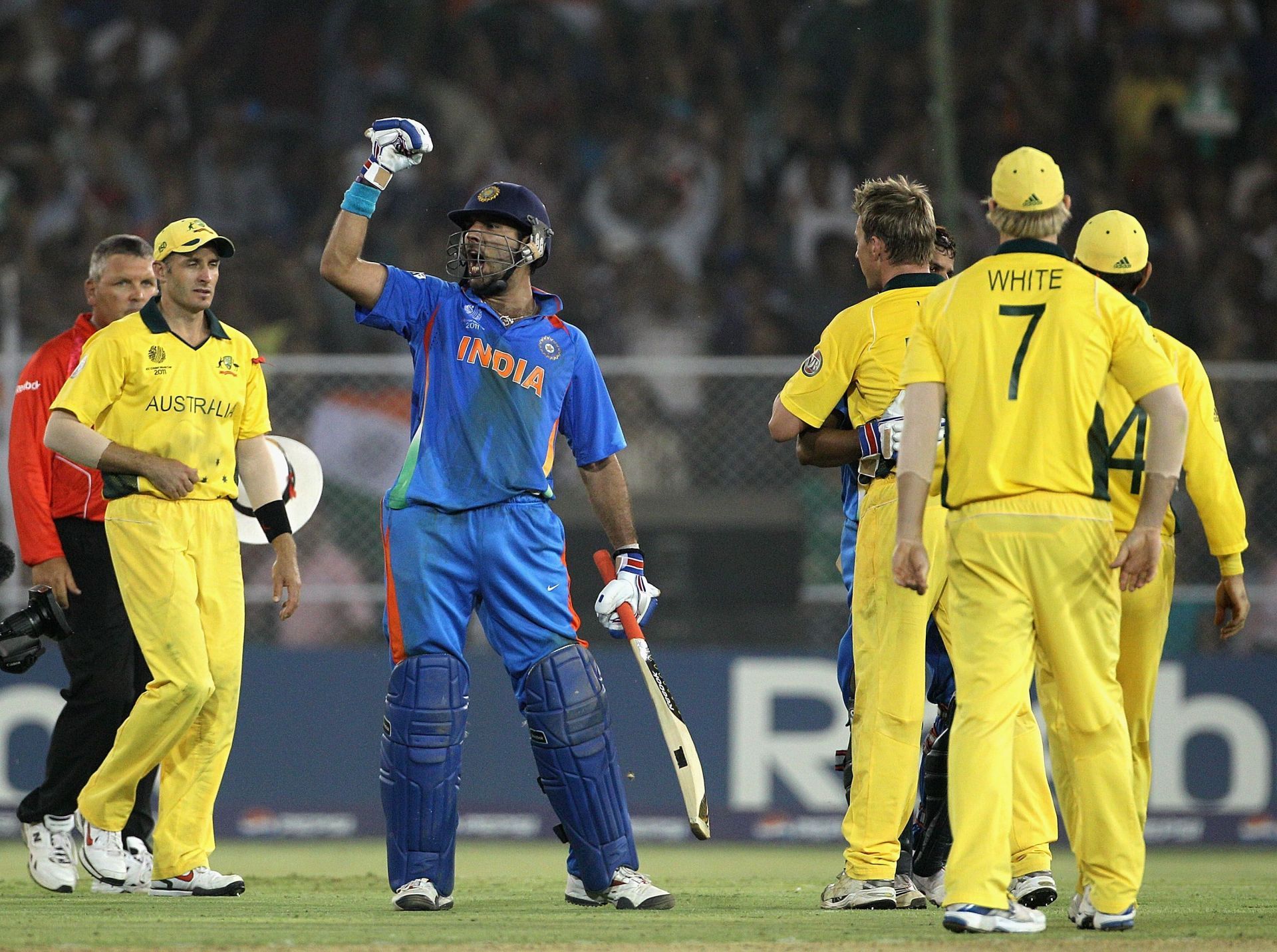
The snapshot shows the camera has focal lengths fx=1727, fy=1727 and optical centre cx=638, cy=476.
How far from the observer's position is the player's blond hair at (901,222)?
6031mm

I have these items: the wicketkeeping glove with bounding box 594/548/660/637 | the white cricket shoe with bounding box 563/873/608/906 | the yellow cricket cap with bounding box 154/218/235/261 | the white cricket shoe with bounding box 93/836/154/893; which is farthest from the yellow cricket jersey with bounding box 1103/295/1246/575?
the white cricket shoe with bounding box 93/836/154/893

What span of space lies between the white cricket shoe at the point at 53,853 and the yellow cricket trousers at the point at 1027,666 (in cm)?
353

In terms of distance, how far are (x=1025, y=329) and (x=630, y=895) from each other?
228 cm

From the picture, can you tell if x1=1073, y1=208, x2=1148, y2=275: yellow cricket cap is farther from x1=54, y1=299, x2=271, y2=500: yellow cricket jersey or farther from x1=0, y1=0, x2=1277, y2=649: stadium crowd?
x1=0, y1=0, x2=1277, y2=649: stadium crowd

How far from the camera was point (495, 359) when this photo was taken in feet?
18.8

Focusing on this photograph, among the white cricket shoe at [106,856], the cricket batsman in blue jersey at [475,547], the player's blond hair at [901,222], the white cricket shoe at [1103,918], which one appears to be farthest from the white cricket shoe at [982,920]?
the white cricket shoe at [106,856]

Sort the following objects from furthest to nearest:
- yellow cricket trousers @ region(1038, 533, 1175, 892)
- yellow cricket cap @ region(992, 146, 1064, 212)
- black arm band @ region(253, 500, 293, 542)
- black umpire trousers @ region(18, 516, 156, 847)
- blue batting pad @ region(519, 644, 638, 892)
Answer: black umpire trousers @ region(18, 516, 156, 847) → black arm band @ region(253, 500, 293, 542) → blue batting pad @ region(519, 644, 638, 892) → yellow cricket trousers @ region(1038, 533, 1175, 892) → yellow cricket cap @ region(992, 146, 1064, 212)

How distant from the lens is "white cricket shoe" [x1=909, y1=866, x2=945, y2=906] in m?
6.15

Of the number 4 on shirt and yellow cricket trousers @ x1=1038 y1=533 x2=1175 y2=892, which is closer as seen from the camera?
the number 4 on shirt

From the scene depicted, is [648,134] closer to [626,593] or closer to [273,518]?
[273,518]

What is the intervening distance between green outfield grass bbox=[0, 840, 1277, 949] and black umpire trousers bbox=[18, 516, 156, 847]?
405 mm

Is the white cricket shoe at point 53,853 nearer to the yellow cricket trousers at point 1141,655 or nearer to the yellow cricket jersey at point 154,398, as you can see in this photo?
the yellow cricket jersey at point 154,398

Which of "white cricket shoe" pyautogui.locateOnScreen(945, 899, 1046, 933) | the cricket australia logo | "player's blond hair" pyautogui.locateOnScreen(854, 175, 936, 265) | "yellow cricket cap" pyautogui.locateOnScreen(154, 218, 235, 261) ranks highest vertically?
"player's blond hair" pyautogui.locateOnScreen(854, 175, 936, 265)

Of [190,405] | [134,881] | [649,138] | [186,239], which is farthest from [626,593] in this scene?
[649,138]
